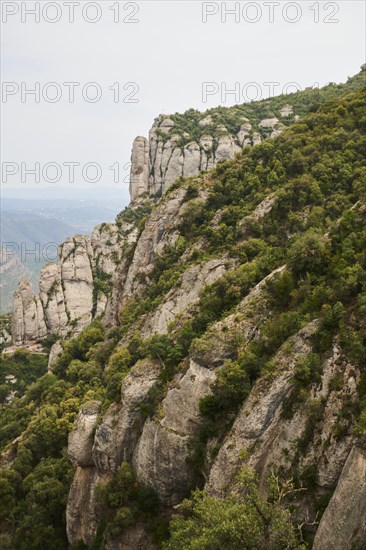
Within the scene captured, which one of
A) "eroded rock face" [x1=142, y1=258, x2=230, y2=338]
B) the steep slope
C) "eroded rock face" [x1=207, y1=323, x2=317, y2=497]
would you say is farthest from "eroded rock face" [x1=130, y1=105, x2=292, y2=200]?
"eroded rock face" [x1=207, y1=323, x2=317, y2=497]

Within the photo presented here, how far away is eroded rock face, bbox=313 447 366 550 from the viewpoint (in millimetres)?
18781

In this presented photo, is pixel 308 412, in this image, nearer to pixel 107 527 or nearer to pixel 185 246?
pixel 107 527

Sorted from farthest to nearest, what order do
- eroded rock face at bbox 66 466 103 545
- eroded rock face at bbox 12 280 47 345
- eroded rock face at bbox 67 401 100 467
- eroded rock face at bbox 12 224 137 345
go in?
eroded rock face at bbox 12 224 137 345 < eroded rock face at bbox 12 280 47 345 < eroded rock face at bbox 67 401 100 467 < eroded rock face at bbox 66 466 103 545

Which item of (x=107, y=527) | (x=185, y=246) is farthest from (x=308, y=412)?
(x=185, y=246)

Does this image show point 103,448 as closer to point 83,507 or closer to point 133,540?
point 83,507

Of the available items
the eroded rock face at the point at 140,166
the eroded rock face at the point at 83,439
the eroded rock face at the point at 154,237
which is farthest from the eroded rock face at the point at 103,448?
the eroded rock face at the point at 140,166

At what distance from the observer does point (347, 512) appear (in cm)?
1914

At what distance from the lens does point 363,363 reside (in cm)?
2270

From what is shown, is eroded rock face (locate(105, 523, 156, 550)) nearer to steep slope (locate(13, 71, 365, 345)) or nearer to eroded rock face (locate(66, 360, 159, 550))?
eroded rock face (locate(66, 360, 159, 550))

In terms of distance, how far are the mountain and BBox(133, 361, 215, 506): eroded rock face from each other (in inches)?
3.6

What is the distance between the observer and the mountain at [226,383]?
72.4 ft

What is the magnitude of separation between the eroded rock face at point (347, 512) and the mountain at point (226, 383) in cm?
6

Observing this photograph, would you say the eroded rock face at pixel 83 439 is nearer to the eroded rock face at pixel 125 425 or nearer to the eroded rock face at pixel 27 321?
the eroded rock face at pixel 125 425

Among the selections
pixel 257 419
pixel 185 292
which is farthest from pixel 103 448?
pixel 185 292
